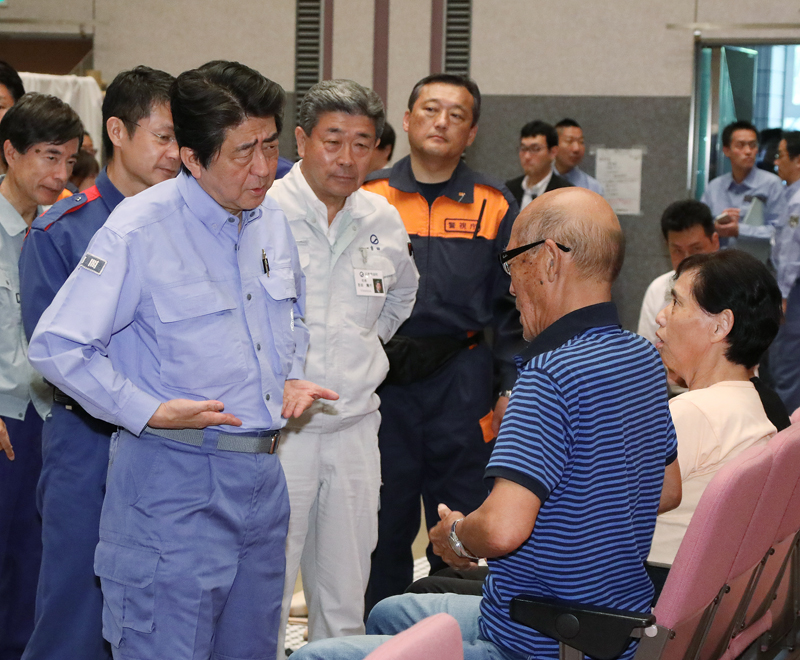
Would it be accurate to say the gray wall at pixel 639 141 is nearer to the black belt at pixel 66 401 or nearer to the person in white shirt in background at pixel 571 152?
the person in white shirt in background at pixel 571 152

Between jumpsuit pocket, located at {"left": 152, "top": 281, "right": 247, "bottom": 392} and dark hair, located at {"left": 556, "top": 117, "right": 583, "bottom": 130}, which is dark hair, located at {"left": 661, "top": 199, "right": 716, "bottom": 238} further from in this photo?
jumpsuit pocket, located at {"left": 152, "top": 281, "right": 247, "bottom": 392}

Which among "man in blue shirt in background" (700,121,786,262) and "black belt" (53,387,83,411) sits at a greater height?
"man in blue shirt in background" (700,121,786,262)

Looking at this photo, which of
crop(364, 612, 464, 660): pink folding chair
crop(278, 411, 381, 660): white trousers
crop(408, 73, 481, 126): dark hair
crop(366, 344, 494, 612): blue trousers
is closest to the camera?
crop(364, 612, 464, 660): pink folding chair

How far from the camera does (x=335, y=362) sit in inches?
103

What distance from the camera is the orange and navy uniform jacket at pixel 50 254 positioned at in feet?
7.13

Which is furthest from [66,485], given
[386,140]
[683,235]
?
[386,140]

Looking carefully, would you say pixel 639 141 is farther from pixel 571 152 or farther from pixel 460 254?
pixel 460 254

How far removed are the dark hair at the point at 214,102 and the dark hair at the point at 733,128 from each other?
5130mm

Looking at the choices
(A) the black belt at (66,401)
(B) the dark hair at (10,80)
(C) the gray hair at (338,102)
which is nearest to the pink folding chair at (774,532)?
(C) the gray hair at (338,102)

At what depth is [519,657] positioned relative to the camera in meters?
1.69

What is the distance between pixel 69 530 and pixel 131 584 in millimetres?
503

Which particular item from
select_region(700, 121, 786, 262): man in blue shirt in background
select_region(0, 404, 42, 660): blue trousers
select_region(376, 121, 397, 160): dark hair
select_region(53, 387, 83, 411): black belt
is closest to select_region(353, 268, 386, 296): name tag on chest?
select_region(53, 387, 83, 411): black belt

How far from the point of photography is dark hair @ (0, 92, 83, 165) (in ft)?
9.09

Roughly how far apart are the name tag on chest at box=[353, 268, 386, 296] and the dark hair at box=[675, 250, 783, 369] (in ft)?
2.91
